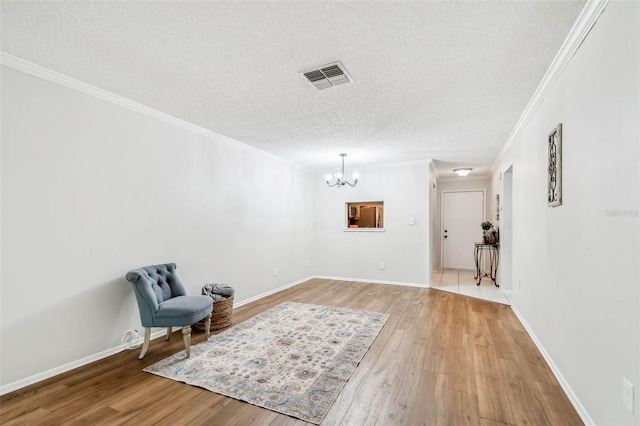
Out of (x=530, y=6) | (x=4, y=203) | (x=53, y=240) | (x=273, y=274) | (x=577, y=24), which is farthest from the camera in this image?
(x=273, y=274)

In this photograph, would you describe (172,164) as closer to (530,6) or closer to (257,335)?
(257,335)

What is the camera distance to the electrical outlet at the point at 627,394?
1334 mm

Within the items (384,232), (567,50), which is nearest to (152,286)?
(567,50)

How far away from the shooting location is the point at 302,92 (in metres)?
2.70

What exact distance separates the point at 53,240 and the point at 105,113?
1234 mm

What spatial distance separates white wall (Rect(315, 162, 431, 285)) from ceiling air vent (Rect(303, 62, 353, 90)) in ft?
12.1

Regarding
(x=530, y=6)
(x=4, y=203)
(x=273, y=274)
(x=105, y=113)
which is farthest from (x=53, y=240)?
(x=530, y=6)

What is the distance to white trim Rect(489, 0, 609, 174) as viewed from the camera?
1.60m

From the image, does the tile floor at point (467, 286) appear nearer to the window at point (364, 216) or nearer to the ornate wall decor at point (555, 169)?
the window at point (364, 216)

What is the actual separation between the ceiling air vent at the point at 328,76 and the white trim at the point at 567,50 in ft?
4.80

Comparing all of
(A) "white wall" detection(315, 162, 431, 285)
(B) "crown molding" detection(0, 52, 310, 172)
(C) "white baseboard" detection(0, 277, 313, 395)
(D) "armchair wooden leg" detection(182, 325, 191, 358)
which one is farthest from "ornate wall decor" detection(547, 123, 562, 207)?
(C) "white baseboard" detection(0, 277, 313, 395)

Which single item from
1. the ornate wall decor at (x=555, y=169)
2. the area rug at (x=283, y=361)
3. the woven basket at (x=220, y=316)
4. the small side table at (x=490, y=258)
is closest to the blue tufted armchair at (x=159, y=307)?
the area rug at (x=283, y=361)

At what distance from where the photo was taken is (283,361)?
8.56 feet

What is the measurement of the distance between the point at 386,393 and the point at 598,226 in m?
1.73
